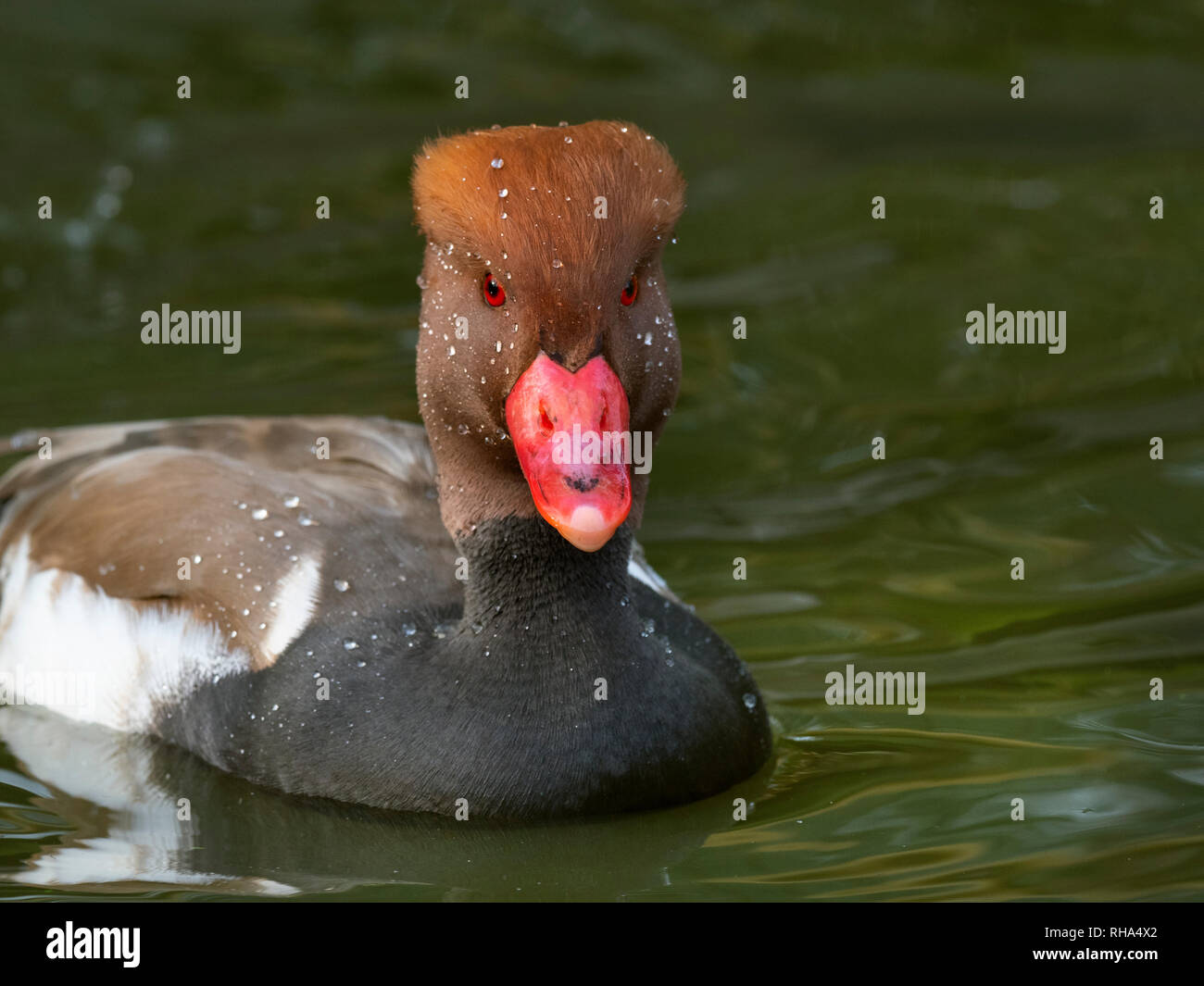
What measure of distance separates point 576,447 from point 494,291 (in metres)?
0.50

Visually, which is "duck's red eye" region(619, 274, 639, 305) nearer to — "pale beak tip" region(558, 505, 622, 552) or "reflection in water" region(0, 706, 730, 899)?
"pale beak tip" region(558, 505, 622, 552)

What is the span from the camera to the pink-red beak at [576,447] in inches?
167

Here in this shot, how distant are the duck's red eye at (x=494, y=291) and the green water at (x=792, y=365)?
4.40 ft

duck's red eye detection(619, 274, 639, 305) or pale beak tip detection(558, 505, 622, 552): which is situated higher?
duck's red eye detection(619, 274, 639, 305)

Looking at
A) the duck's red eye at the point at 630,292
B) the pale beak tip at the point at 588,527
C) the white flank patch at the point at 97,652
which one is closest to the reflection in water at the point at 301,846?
the white flank patch at the point at 97,652

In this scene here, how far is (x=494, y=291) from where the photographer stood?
448 centimetres

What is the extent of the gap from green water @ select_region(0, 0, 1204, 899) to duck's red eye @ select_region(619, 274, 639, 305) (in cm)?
134

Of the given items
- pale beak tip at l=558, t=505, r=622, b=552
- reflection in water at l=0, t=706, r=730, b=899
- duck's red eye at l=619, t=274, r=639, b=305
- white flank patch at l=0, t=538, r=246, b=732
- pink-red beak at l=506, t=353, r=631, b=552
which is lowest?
reflection in water at l=0, t=706, r=730, b=899

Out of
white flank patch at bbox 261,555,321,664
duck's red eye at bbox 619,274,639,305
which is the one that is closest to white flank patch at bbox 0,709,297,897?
white flank patch at bbox 261,555,321,664

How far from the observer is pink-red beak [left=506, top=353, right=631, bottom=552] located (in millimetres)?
4230

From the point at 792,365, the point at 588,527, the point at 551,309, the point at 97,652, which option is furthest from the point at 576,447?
the point at 792,365

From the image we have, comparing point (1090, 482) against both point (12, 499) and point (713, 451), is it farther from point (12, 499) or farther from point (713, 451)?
point (12, 499)

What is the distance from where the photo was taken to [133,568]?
219 inches

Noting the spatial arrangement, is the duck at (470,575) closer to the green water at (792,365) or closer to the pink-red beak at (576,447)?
the pink-red beak at (576,447)
